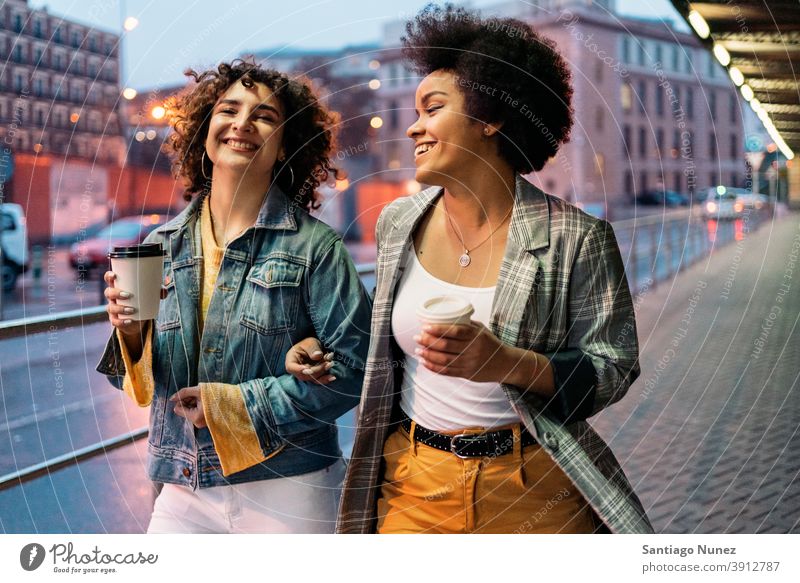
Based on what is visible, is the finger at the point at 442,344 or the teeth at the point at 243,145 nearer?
the finger at the point at 442,344

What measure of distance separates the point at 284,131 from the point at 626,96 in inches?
27.0

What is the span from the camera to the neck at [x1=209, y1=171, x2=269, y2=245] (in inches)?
65.9

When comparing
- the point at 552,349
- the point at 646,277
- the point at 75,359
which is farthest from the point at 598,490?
the point at 75,359

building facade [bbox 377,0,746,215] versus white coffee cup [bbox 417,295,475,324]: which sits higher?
building facade [bbox 377,0,746,215]

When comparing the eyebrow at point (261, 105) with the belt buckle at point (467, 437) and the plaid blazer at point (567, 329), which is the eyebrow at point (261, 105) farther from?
the belt buckle at point (467, 437)

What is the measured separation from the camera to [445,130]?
1521 mm

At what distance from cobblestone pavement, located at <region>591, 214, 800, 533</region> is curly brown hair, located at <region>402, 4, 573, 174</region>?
0.47 meters

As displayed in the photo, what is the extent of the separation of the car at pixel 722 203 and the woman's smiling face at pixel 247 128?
0.88 meters

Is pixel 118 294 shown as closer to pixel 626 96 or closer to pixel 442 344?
pixel 442 344

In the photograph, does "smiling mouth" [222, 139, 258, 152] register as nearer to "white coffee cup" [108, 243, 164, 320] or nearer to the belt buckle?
"white coffee cup" [108, 243, 164, 320]

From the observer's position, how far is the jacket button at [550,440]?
1385 mm

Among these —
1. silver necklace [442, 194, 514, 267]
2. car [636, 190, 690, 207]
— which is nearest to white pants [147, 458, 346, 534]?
silver necklace [442, 194, 514, 267]

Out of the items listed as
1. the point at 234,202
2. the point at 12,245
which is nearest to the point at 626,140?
the point at 234,202

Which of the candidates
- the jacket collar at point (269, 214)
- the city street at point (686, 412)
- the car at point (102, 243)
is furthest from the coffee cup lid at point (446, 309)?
the car at point (102, 243)
